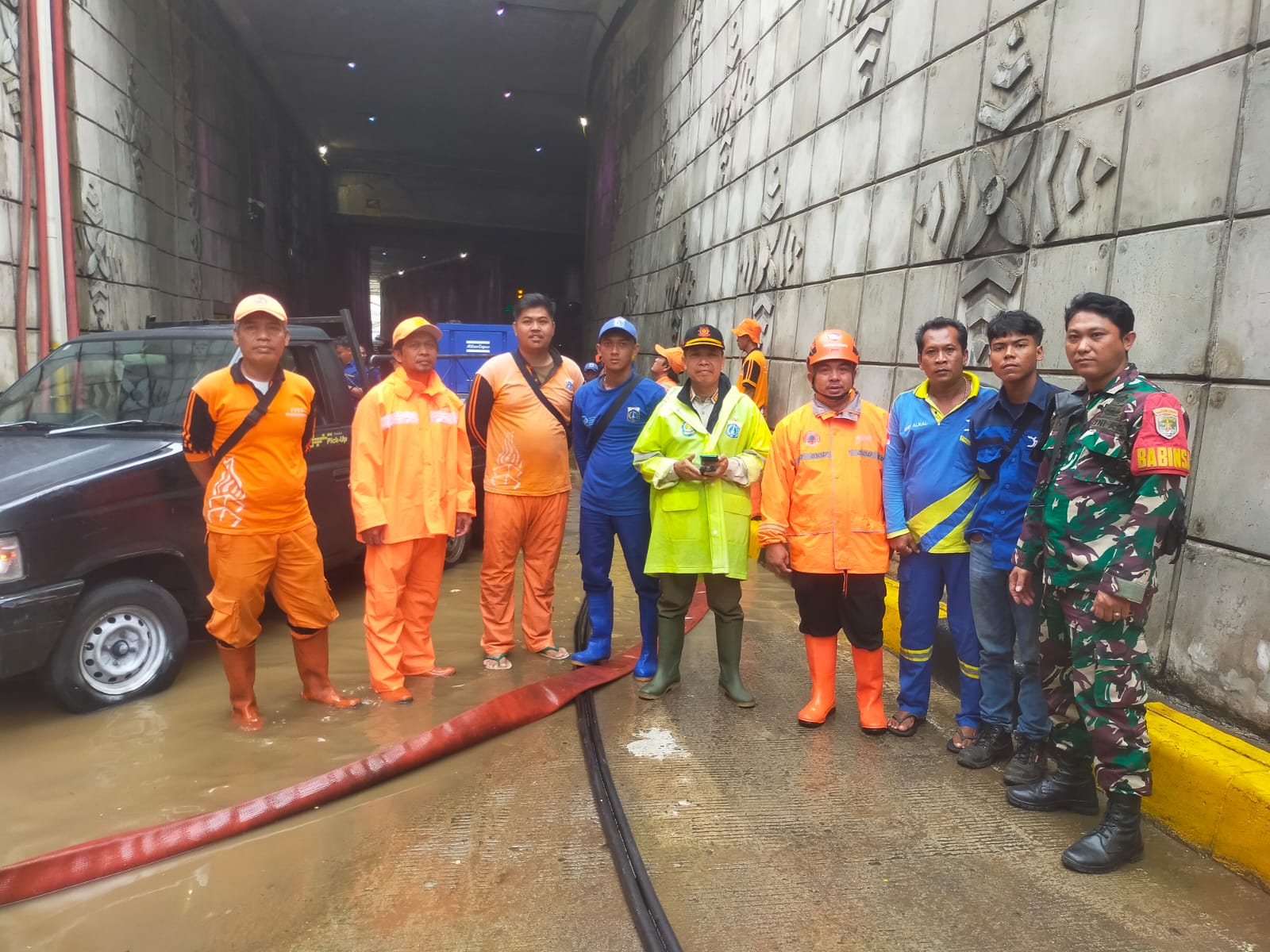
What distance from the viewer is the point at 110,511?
390 centimetres

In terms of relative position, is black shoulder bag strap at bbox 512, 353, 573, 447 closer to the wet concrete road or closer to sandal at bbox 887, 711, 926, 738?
the wet concrete road

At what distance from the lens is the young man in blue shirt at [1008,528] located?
11.2 ft

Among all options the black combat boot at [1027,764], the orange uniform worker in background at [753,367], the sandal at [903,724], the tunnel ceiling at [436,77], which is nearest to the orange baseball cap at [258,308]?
the sandal at [903,724]

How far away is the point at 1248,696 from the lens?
330cm

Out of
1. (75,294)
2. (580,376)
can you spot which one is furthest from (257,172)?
(580,376)

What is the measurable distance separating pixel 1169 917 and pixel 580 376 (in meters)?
3.70

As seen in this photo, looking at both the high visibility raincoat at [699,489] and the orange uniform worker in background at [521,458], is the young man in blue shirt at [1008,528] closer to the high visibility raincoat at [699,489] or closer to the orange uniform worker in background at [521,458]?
the high visibility raincoat at [699,489]

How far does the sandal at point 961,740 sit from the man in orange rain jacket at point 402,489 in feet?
8.58

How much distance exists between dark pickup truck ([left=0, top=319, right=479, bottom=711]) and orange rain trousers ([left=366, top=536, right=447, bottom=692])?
0.97 meters

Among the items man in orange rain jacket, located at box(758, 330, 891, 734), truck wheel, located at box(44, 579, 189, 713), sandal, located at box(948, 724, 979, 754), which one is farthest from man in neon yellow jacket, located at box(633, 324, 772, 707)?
truck wheel, located at box(44, 579, 189, 713)

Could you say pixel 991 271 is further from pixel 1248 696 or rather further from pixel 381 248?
pixel 381 248

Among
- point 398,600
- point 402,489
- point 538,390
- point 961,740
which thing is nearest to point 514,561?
point 398,600

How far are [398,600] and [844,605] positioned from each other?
7.31 feet

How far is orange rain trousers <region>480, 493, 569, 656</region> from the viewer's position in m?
4.72
